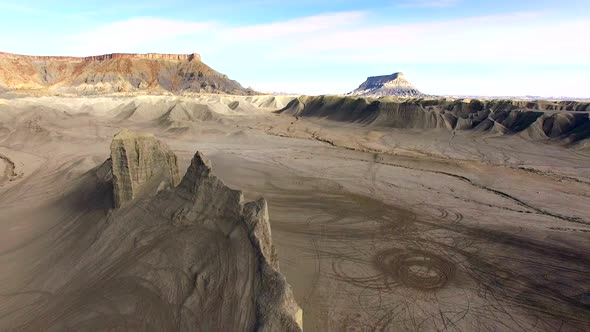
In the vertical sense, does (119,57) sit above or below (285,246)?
above

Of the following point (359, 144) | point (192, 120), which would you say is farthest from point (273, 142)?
point (192, 120)

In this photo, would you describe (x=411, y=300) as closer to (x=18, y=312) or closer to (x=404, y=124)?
(x=18, y=312)

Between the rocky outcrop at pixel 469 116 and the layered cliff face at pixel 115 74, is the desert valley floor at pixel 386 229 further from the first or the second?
the layered cliff face at pixel 115 74

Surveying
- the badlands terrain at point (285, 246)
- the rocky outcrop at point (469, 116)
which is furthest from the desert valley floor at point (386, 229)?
the rocky outcrop at point (469, 116)

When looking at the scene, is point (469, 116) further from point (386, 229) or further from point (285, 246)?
point (285, 246)

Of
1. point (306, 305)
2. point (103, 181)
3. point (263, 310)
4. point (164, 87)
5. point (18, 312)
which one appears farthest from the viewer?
point (164, 87)

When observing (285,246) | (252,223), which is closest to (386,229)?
(285,246)
